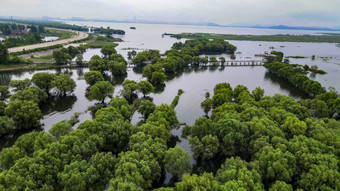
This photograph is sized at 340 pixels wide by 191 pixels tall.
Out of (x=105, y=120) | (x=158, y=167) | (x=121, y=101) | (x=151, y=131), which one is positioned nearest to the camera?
(x=158, y=167)

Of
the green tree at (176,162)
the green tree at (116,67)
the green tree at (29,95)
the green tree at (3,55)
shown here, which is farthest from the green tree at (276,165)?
the green tree at (3,55)

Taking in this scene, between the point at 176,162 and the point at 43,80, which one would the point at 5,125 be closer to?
the point at 43,80

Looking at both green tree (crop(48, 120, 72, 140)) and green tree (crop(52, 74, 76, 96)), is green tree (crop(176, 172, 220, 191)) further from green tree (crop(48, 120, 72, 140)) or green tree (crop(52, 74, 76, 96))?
green tree (crop(52, 74, 76, 96))

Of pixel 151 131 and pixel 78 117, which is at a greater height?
pixel 151 131

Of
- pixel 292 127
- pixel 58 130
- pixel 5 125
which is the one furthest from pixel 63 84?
pixel 292 127

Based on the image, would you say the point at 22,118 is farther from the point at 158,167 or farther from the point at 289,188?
the point at 289,188

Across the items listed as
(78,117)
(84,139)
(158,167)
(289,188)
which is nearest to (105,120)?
(84,139)

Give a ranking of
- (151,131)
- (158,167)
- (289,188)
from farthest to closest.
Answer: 1. (151,131)
2. (158,167)
3. (289,188)

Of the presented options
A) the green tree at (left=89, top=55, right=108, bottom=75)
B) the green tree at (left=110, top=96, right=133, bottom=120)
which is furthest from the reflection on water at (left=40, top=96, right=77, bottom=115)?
the green tree at (left=89, top=55, right=108, bottom=75)
